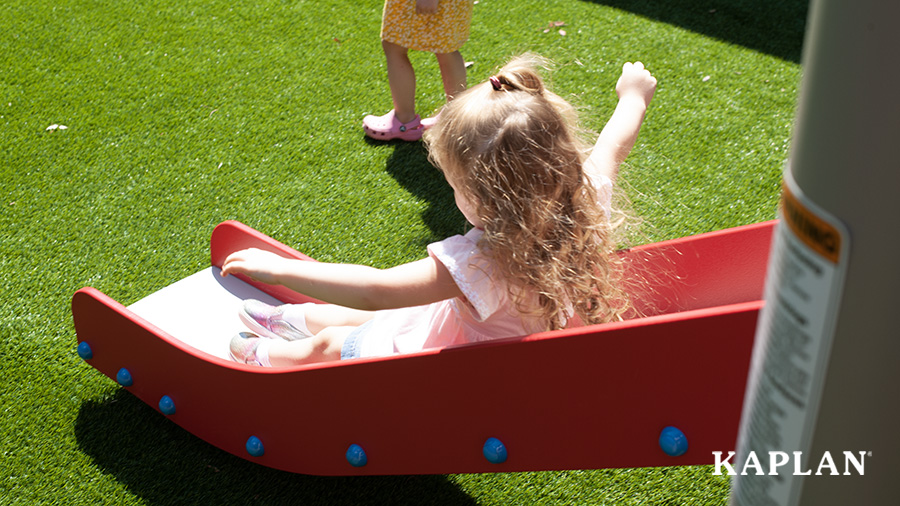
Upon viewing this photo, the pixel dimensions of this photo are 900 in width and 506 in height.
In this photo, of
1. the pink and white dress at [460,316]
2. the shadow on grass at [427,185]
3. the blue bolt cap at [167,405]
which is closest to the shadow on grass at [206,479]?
the blue bolt cap at [167,405]

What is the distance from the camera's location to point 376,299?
5.38 feet

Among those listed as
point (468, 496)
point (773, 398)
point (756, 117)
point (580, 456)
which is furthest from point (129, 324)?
point (756, 117)

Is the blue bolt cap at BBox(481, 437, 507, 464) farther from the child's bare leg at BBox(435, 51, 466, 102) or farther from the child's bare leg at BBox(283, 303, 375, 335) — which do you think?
the child's bare leg at BBox(435, 51, 466, 102)

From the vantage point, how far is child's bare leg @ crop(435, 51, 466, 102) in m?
3.25

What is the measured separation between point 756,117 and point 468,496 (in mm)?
2210

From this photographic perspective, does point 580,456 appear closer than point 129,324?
Yes

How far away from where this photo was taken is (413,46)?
3.18m

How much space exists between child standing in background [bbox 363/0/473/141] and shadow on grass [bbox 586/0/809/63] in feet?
4.64

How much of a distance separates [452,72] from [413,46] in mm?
198

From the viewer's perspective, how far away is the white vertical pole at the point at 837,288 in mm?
351

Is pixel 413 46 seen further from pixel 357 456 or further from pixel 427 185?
pixel 357 456

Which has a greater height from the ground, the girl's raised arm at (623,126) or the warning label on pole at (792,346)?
the warning label on pole at (792,346)

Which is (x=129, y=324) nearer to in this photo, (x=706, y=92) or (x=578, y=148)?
(x=578, y=148)

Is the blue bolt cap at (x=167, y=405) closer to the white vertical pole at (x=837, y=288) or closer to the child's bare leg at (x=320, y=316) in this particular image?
the child's bare leg at (x=320, y=316)
